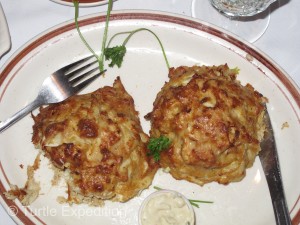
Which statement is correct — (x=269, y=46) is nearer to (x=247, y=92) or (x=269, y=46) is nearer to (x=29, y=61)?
(x=247, y=92)

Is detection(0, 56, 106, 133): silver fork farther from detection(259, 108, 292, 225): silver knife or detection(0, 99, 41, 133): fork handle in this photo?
detection(259, 108, 292, 225): silver knife

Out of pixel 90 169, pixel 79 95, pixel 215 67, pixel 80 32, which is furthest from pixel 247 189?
pixel 80 32

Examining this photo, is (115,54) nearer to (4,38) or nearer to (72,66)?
(72,66)

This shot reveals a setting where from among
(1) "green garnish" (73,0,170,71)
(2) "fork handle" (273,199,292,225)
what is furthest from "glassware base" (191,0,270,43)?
(2) "fork handle" (273,199,292,225)

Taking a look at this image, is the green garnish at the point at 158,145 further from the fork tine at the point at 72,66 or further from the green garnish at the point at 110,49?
the fork tine at the point at 72,66

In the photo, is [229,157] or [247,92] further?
[247,92]

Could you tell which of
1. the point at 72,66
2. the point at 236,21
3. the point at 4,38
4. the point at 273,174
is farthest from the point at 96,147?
the point at 236,21
